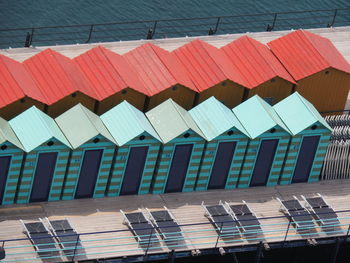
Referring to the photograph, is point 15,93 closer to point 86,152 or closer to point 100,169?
point 86,152

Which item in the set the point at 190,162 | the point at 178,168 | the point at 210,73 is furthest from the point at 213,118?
the point at 210,73

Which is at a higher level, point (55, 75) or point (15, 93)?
point (55, 75)

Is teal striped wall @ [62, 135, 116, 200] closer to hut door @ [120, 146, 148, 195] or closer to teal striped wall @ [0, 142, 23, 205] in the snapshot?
hut door @ [120, 146, 148, 195]

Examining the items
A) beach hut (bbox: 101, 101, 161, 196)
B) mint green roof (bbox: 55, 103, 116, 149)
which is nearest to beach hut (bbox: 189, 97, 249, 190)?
beach hut (bbox: 101, 101, 161, 196)

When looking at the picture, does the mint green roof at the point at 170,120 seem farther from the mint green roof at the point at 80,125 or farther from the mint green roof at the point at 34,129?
the mint green roof at the point at 34,129

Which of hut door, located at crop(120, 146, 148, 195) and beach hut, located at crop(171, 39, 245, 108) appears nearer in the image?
Answer: hut door, located at crop(120, 146, 148, 195)

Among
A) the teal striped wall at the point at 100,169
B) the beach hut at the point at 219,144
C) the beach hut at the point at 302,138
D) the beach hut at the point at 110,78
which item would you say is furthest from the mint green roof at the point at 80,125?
the beach hut at the point at 302,138
